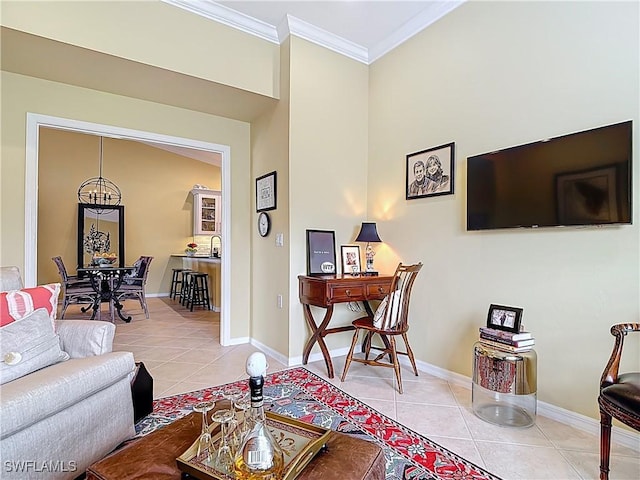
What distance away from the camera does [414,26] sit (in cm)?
318

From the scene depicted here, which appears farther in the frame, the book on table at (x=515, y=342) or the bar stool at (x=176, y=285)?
the bar stool at (x=176, y=285)

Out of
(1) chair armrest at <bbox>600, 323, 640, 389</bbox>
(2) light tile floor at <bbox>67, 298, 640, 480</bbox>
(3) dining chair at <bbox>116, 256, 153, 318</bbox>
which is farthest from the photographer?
(3) dining chair at <bbox>116, 256, 153, 318</bbox>

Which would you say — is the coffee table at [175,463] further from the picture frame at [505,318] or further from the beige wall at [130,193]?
the beige wall at [130,193]

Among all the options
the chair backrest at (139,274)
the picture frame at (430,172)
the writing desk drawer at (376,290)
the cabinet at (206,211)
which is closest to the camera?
the picture frame at (430,172)

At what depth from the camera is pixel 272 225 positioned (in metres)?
3.58

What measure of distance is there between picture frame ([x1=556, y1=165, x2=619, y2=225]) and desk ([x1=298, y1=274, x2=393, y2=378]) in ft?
4.90

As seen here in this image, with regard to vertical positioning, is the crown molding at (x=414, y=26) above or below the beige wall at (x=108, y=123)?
above

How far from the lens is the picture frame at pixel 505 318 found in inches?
87.8

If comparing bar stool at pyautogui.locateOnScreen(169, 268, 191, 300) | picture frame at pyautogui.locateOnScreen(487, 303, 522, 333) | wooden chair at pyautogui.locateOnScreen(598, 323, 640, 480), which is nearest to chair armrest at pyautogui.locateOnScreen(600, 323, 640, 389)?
wooden chair at pyautogui.locateOnScreen(598, 323, 640, 480)

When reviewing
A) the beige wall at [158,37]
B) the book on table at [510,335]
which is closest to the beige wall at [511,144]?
the book on table at [510,335]

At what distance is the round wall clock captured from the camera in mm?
3646

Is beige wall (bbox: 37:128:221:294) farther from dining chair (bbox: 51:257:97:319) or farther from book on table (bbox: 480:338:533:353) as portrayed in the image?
book on table (bbox: 480:338:533:353)

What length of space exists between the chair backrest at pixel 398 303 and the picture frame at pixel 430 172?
2.31ft

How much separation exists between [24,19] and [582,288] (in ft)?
13.0
